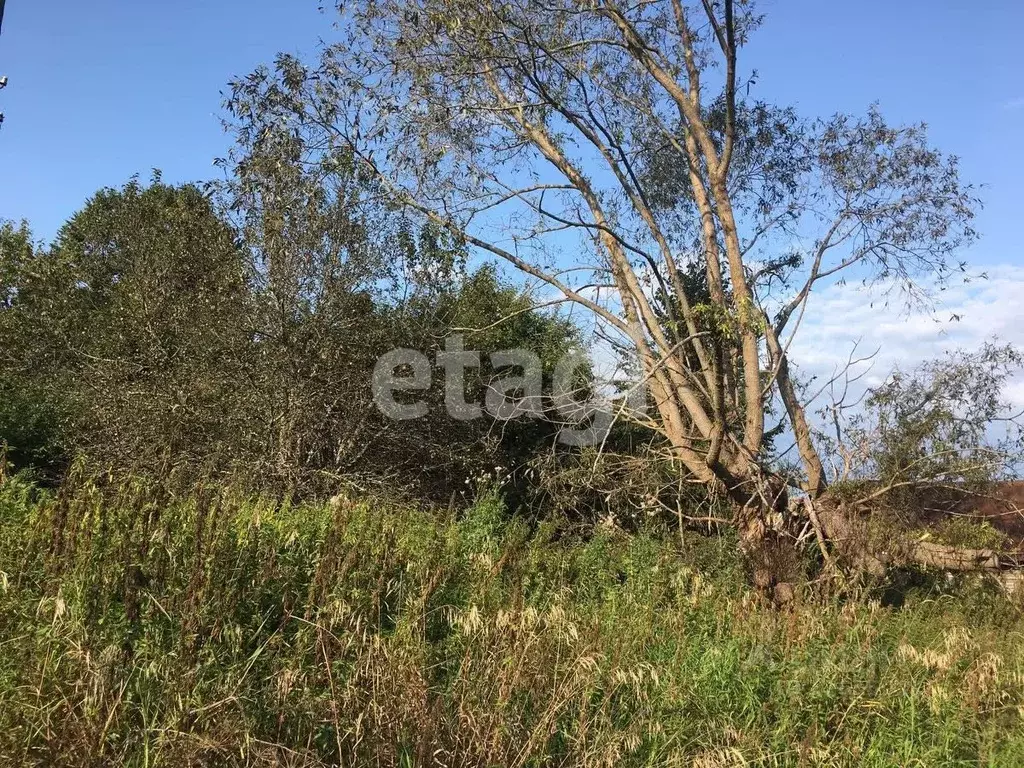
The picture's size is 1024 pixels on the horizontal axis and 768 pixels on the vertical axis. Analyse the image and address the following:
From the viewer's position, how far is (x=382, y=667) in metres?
3.40

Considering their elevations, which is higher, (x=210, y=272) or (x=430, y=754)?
→ (x=210, y=272)

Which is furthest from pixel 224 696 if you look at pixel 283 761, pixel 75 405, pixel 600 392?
pixel 75 405

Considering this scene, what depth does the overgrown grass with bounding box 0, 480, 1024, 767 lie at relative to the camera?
2.91 meters

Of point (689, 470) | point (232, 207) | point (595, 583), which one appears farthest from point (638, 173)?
point (595, 583)

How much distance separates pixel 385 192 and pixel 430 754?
7.49 metres

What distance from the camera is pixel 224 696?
3.03 m

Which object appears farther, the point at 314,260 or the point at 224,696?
the point at 314,260

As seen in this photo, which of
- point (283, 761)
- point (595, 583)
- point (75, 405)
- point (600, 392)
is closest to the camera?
point (283, 761)

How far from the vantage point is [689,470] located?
29.7 ft

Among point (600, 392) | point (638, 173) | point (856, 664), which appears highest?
point (638, 173)

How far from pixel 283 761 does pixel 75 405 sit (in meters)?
10.0

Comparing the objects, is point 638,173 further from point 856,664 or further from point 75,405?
point 75,405

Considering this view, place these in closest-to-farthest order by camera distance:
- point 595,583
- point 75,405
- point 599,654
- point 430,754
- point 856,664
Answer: point 430,754 < point 599,654 < point 856,664 < point 595,583 < point 75,405

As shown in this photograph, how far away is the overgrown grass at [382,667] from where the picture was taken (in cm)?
291
